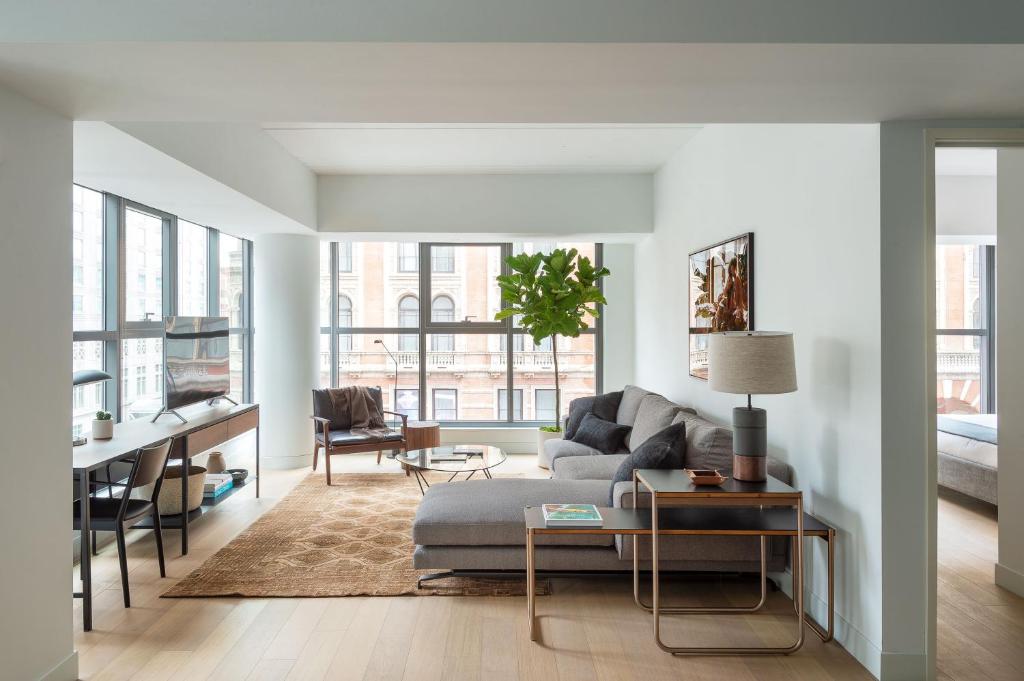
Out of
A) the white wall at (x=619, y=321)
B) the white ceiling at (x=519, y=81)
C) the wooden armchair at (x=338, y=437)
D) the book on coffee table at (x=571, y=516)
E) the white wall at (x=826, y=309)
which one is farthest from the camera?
the white wall at (x=619, y=321)

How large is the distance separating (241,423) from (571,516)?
3025mm

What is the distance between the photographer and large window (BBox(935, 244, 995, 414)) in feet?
23.6

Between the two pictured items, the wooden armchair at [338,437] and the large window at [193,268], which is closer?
the large window at [193,268]

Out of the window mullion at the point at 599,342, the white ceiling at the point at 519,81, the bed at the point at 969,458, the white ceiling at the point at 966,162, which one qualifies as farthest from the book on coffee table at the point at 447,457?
the white ceiling at the point at 966,162

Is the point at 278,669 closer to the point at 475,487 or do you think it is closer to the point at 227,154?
the point at 475,487

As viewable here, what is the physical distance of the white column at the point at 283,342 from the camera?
6469 millimetres

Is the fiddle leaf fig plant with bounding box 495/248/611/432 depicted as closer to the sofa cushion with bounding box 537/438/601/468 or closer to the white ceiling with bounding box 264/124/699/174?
the white ceiling with bounding box 264/124/699/174

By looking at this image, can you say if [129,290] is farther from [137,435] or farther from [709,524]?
[709,524]

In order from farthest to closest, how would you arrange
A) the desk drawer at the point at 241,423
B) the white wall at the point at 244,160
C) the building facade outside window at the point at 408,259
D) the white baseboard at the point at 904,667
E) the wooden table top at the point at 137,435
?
the building facade outside window at the point at 408,259, the desk drawer at the point at 241,423, the white wall at the point at 244,160, the wooden table top at the point at 137,435, the white baseboard at the point at 904,667

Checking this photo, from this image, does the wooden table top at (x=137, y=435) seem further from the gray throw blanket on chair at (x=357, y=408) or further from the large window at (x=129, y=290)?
the gray throw blanket on chair at (x=357, y=408)

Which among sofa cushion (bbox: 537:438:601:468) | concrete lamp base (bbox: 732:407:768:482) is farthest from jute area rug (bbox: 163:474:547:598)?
concrete lamp base (bbox: 732:407:768:482)

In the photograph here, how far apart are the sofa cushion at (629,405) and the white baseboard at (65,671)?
12.8 ft

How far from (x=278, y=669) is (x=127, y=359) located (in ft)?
10.2

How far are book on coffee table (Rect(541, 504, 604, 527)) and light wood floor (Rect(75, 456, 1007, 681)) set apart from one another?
51 cm
